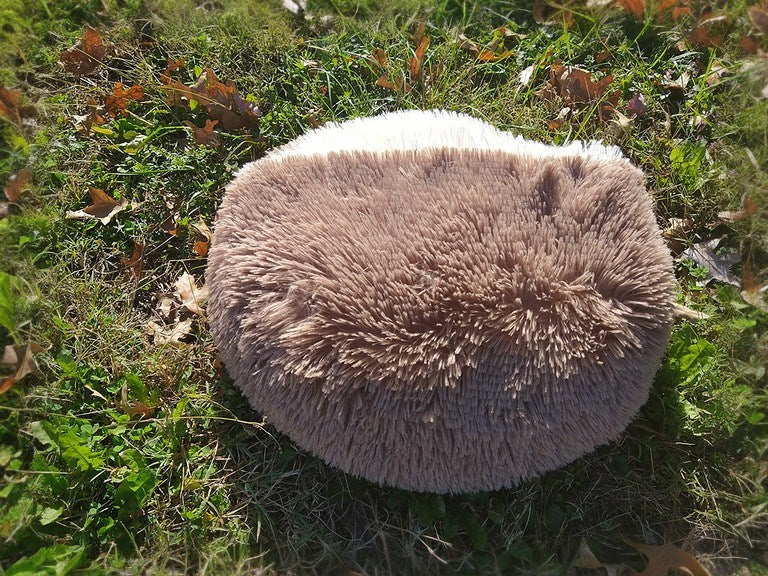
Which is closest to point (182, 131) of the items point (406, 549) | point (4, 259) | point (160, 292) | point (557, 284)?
point (160, 292)

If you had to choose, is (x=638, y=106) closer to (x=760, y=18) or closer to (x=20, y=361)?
(x=760, y=18)

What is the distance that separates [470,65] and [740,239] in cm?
117

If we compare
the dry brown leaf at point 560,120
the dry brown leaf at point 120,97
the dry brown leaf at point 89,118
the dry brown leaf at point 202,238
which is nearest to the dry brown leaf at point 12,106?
the dry brown leaf at point 89,118

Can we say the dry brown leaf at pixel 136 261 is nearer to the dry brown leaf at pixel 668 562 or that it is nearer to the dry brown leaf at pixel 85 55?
the dry brown leaf at pixel 85 55

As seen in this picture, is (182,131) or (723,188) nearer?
(723,188)

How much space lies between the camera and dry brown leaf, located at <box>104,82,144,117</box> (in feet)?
A: 6.32

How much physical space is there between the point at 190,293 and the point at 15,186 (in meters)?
0.75

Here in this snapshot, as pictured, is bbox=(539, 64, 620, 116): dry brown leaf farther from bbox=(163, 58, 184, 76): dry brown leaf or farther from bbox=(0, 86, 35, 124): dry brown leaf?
bbox=(0, 86, 35, 124): dry brown leaf

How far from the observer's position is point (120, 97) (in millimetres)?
1934

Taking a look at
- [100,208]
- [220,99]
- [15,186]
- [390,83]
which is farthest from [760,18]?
[15,186]

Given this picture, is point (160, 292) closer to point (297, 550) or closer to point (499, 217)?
point (297, 550)

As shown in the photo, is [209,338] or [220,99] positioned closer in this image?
[209,338]

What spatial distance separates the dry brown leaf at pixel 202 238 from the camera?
5.87 feet

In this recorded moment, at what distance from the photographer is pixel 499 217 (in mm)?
1212
